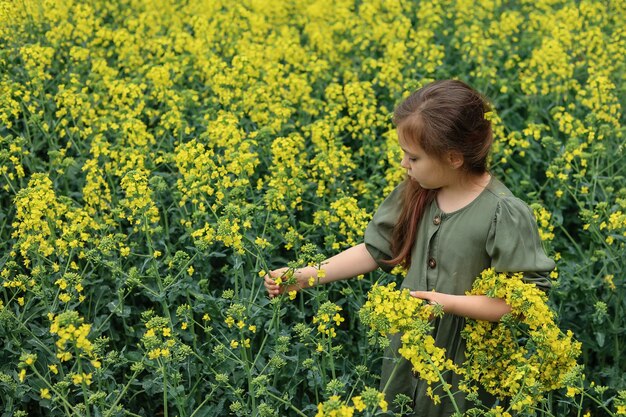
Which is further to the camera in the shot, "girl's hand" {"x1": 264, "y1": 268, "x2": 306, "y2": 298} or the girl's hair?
"girl's hand" {"x1": 264, "y1": 268, "x2": 306, "y2": 298}

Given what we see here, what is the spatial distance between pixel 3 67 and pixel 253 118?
5.38 feet

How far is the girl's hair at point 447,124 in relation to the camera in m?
3.16

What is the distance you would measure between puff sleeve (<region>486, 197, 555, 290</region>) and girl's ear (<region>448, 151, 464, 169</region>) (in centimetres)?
21

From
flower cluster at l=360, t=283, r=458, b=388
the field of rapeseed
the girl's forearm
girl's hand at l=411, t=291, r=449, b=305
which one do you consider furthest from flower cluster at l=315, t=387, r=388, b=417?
the girl's forearm

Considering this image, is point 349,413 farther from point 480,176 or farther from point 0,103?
point 0,103

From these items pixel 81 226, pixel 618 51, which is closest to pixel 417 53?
pixel 618 51

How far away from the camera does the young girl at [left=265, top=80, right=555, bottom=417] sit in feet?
10.3

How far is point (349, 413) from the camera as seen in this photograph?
2.67 metres

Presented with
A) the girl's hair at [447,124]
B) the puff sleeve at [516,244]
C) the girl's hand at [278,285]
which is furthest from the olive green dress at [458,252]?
the girl's hand at [278,285]

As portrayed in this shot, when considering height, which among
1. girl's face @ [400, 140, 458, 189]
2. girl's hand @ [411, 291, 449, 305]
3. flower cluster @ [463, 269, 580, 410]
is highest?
girl's face @ [400, 140, 458, 189]

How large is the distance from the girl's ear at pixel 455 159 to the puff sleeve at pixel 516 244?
207 millimetres

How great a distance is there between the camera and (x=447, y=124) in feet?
10.4

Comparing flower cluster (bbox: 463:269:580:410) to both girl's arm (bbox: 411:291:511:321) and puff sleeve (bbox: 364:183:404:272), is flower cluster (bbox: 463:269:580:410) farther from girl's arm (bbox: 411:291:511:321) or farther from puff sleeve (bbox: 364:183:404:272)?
puff sleeve (bbox: 364:183:404:272)

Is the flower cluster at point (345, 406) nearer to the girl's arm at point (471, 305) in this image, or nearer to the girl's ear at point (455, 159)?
the girl's arm at point (471, 305)
